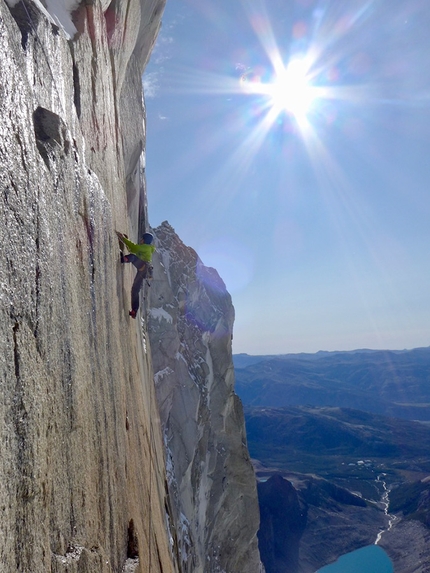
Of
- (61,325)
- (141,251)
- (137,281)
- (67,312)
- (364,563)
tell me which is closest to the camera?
(61,325)

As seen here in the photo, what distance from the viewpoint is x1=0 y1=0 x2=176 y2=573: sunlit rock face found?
2434mm

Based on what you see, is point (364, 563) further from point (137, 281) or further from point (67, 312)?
point (67, 312)

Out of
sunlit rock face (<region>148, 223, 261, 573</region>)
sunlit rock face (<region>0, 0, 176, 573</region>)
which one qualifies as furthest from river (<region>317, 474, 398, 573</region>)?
sunlit rock face (<region>0, 0, 176, 573</region>)

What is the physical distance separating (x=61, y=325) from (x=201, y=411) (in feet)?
84.5

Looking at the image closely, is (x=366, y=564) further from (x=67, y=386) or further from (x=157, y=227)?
(x=67, y=386)

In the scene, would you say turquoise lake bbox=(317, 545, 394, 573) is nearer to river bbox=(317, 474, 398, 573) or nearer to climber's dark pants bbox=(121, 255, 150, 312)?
river bbox=(317, 474, 398, 573)

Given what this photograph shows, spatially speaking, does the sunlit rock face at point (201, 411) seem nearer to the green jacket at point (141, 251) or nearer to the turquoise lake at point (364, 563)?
the green jacket at point (141, 251)

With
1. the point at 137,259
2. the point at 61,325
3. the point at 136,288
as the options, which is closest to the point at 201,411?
the point at 136,288

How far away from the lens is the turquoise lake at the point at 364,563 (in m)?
85.6

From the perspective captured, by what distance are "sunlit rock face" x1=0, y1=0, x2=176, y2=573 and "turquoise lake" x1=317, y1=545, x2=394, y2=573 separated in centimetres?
10162

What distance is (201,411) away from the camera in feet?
90.9

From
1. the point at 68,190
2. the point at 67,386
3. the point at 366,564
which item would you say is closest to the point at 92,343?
the point at 67,386

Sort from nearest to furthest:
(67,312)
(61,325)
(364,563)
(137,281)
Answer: (61,325)
(67,312)
(137,281)
(364,563)

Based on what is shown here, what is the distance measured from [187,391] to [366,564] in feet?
286
